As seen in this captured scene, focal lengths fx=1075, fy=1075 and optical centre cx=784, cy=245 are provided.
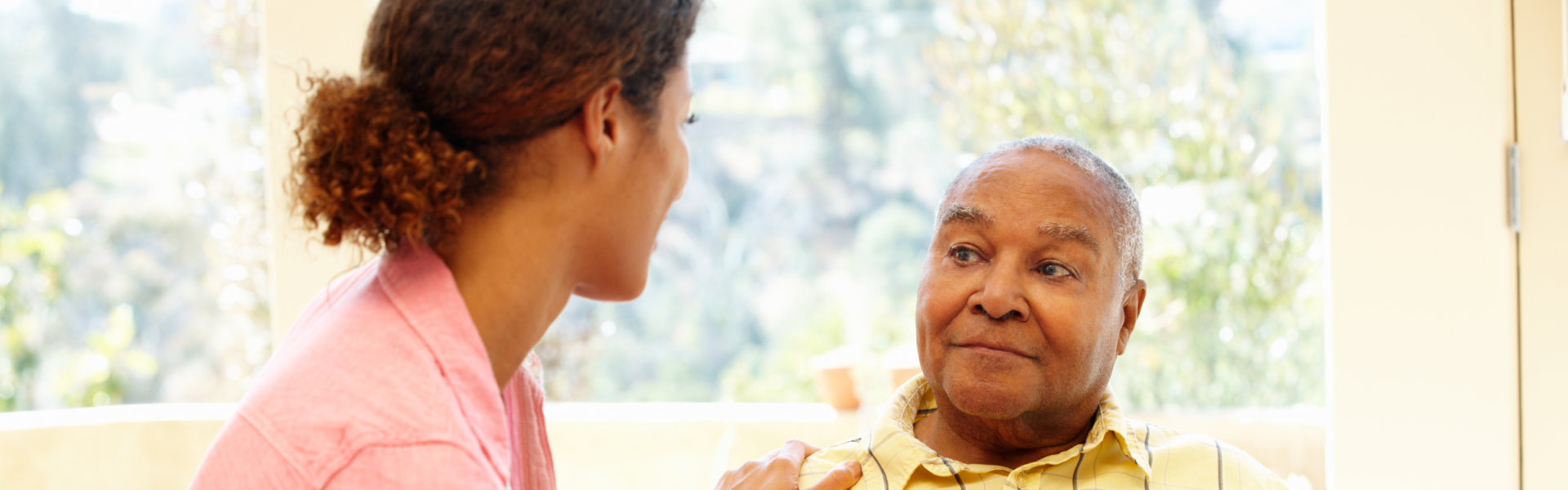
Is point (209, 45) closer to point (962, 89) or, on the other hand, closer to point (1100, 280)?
point (962, 89)

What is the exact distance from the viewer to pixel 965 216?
156cm

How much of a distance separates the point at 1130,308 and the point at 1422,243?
1001 millimetres

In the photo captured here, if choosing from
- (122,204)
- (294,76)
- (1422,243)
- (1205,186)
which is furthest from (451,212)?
(122,204)

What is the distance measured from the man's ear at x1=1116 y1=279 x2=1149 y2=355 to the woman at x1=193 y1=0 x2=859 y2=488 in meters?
0.84

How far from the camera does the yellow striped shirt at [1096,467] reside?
60.9 inches

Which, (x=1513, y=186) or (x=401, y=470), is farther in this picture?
(x=1513, y=186)

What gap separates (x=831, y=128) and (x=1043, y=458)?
3198 millimetres

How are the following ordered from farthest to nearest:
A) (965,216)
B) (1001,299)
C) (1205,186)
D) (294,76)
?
(1205,186) < (294,76) < (965,216) < (1001,299)

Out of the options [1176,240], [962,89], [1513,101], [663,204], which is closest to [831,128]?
[962,89]

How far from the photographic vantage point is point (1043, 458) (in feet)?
5.12

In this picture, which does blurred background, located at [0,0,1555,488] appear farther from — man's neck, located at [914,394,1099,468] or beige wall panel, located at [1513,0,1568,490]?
man's neck, located at [914,394,1099,468]

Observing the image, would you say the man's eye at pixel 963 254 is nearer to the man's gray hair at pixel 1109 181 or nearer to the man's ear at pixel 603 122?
the man's gray hair at pixel 1109 181

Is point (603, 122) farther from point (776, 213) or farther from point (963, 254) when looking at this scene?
point (776, 213)

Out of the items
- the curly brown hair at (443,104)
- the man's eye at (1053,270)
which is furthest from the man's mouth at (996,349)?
the curly brown hair at (443,104)
